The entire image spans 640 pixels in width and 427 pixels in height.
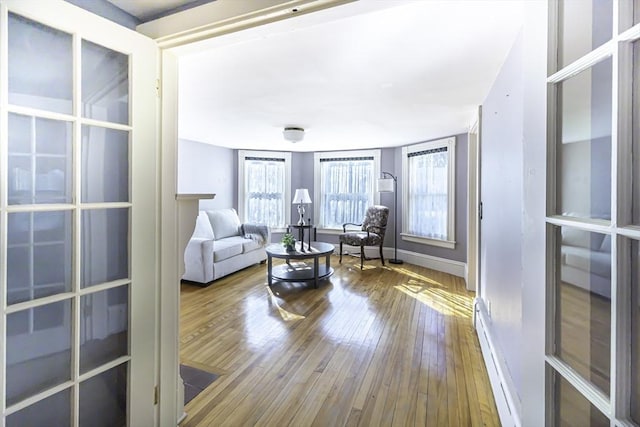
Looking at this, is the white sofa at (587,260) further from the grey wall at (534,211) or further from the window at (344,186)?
the window at (344,186)

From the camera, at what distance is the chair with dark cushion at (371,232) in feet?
17.0

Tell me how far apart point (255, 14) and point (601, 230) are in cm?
133

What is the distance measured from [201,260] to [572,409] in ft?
13.2

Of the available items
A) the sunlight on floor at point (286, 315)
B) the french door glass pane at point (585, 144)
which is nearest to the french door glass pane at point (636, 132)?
the french door glass pane at point (585, 144)

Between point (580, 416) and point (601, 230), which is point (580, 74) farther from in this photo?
point (580, 416)

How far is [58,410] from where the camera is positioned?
1.13 metres

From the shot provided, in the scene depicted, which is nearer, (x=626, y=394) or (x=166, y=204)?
(x=626, y=394)

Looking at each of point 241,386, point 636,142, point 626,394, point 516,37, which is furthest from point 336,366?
point 516,37

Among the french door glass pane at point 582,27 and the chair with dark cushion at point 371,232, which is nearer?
the french door glass pane at point 582,27

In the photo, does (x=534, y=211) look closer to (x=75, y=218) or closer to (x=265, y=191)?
(x=75, y=218)

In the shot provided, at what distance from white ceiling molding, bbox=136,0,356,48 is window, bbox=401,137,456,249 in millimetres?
4092

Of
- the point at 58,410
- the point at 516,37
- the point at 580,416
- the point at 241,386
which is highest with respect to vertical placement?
the point at 516,37

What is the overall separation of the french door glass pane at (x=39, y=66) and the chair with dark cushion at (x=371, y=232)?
14.6ft

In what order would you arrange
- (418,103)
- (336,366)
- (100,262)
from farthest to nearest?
(418,103)
(336,366)
(100,262)
